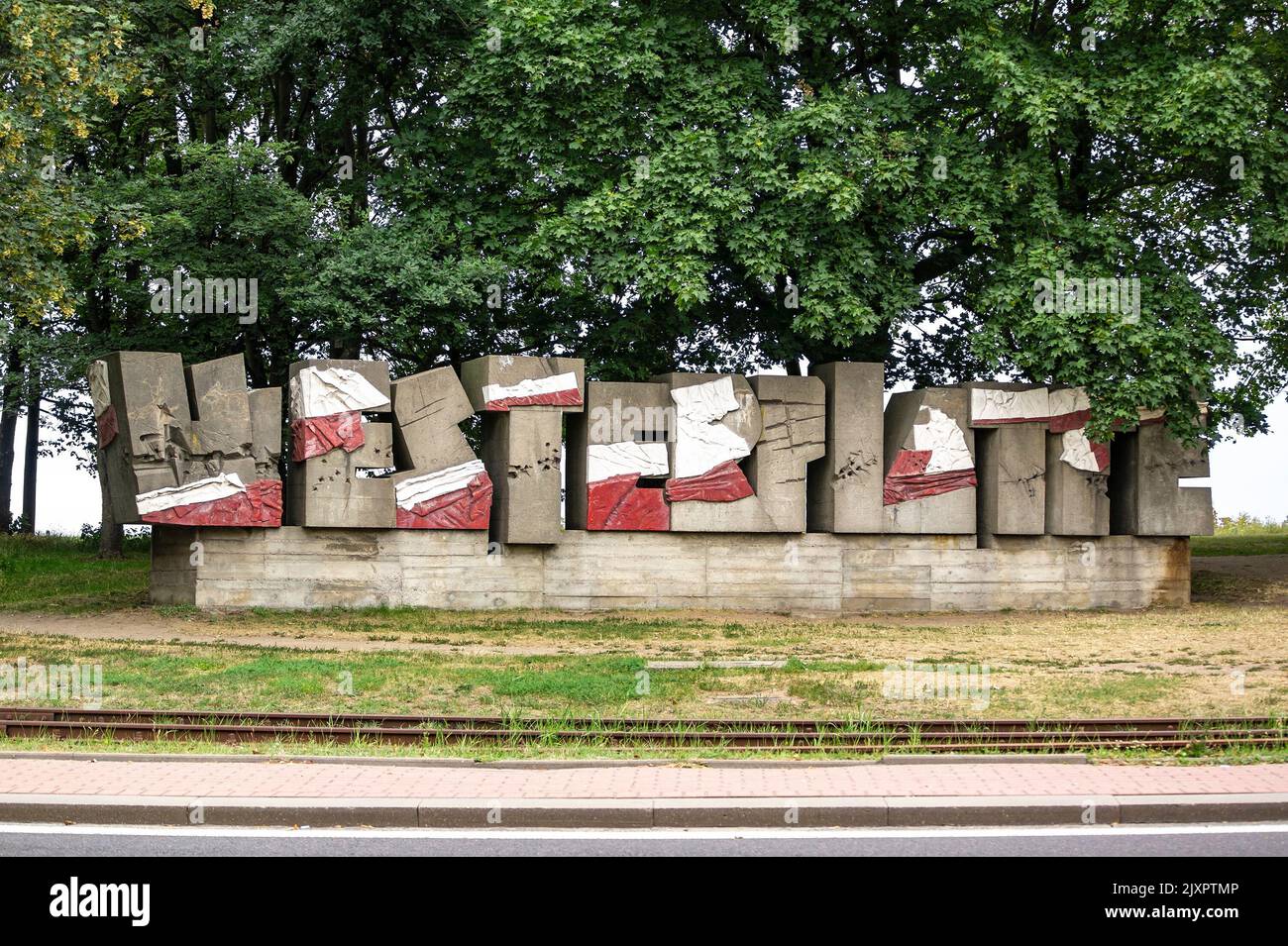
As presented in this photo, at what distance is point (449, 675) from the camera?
656 inches

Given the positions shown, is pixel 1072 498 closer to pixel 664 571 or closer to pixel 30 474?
pixel 664 571

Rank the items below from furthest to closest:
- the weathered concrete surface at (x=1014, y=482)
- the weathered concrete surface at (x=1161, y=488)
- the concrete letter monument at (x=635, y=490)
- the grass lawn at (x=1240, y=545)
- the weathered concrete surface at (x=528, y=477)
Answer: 1. the grass lawn at (x=1240, y=545)
2. the weathered concrete surface at (x=1161, y=488)
3. the weathered concrete surface at (x=1014, y=482)
4. the weathered concrete surface at (x=528, y=477)
5. the concrete letter monument at (x=635, y=490)

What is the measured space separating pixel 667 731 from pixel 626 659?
233 inches

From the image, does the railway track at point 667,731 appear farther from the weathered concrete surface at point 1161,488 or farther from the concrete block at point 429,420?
the weathered concrete surface at point 1161,488

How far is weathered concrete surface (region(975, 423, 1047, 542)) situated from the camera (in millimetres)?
27203

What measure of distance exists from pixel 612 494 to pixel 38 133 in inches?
450

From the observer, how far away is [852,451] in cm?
2662

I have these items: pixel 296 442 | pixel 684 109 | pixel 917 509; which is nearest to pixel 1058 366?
pixel 917 509

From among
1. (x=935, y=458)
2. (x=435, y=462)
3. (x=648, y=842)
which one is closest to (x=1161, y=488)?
(x=935, y=458)

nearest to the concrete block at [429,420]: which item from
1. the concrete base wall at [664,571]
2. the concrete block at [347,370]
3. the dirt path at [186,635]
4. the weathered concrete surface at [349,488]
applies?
the concrete block at [347,370]

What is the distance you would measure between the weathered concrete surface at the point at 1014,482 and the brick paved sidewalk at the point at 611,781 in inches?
626

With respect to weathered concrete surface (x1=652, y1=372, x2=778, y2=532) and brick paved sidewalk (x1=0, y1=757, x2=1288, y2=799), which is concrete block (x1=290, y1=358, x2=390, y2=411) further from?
brick paved sidewalk (x1=0, y1=757, x2=1288, y2=799)

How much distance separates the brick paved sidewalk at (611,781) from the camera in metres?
10.0

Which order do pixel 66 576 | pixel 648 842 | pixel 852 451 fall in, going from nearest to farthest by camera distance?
pixel 648 842
pixel 852 451
pixel 66 576
